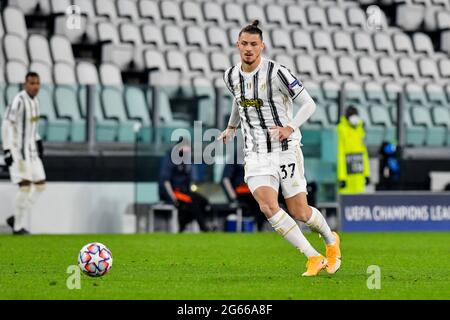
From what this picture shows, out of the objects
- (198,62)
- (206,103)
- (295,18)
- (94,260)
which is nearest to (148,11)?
(198,62)

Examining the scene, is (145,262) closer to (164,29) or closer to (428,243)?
(428,243)

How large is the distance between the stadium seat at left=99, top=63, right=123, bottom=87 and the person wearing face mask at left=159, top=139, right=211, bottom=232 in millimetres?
2995

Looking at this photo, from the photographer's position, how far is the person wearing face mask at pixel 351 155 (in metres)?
19.9

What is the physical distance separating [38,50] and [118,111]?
235cm

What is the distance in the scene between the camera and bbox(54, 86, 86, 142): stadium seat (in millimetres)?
19391

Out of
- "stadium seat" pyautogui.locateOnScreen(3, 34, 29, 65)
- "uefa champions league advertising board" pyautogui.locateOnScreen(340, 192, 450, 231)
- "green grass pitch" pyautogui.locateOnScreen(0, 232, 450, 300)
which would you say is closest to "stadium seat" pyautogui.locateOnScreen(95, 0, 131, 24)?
"stadium seat" pyautogui.locateOnScreen(3, 34, 29, 65)

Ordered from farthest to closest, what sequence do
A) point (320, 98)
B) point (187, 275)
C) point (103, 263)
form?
point (320, 98)
point (187, 275)
point (103, 263)

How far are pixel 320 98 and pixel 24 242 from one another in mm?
7162

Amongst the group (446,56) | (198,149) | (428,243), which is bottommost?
(428,243)

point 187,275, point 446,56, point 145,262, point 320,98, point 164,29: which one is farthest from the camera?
point 446,56

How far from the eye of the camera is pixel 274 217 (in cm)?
1036

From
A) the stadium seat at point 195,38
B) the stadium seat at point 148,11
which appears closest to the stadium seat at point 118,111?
the stadium seat at point 195,38

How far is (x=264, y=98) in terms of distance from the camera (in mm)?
10438

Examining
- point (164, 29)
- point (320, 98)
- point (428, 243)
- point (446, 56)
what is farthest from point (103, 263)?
point (446, 56)
